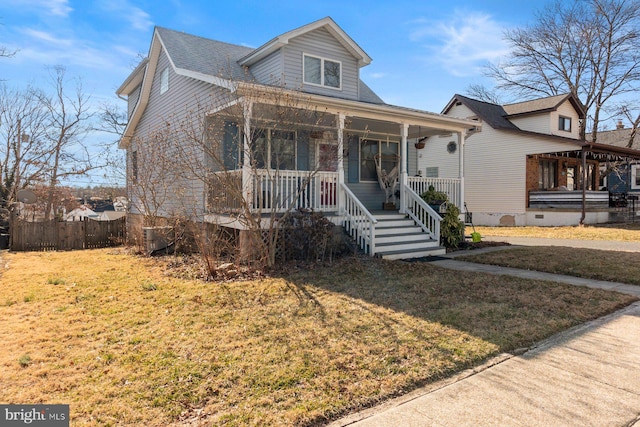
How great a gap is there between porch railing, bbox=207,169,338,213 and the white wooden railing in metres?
0.40

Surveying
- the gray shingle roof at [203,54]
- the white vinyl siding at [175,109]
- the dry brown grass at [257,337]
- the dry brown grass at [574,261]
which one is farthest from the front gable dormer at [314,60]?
the dry brown grass at [257,337]

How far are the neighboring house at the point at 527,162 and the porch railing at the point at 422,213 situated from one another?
10.8 meters

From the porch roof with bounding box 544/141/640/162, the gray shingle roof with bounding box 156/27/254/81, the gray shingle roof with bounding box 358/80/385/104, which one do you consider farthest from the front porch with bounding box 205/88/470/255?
the porch roof with bounding box 544/141/640/162

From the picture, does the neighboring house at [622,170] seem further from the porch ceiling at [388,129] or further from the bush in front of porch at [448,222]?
the bush in front of porch at [448,222]

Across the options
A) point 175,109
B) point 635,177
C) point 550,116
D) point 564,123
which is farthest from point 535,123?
point 175,109

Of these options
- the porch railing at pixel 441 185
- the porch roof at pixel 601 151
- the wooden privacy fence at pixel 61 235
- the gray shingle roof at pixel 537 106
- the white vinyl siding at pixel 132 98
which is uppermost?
the gray shingle roof at pixel 537 106

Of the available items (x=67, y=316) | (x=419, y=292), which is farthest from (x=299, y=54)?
(x=67, y=316)

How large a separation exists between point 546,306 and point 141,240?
402 inches

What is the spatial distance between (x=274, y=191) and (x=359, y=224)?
2177 millimetres

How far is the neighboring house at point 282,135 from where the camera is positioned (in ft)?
27.2

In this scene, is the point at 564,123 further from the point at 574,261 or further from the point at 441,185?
the point at 574,261

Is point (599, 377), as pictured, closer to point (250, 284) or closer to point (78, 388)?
point (78, 388)

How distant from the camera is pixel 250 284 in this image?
6.81 metres

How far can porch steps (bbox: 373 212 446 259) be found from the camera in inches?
371
